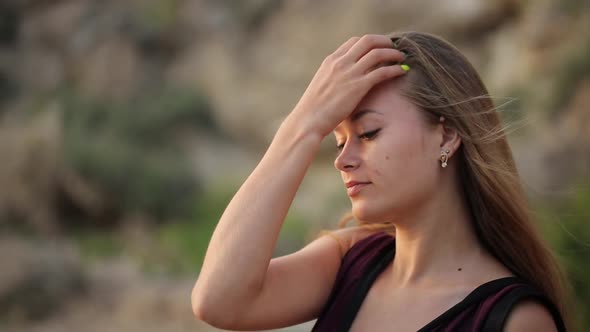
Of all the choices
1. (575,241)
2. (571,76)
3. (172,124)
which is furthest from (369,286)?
(172,124)

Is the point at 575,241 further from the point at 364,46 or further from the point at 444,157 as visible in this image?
the point at 364,46

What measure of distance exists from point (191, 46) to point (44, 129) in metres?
3.55

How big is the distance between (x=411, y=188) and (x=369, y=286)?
1.06 feet

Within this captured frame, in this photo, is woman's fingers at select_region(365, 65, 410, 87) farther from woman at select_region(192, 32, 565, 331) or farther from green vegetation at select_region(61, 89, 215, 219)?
green vegetation at select_region(61, 89, 215, 219)

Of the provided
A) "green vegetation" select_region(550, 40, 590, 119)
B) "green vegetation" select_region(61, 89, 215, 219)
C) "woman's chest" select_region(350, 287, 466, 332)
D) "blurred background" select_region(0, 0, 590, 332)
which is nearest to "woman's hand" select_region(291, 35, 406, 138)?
"woman's chest" select_region(350, 287, 466, 332)

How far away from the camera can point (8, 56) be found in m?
11.5

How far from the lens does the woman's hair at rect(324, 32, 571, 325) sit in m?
1.82

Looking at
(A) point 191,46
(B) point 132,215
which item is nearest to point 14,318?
(B) point 132,215

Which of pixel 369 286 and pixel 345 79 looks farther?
pixel 369 286

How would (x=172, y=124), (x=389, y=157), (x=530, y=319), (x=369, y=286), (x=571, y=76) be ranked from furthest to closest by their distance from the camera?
(x=172, y=124)
(x=571, y=76)
(x=369, y=286)
(x=389, y=157)
(x=530, y=319)

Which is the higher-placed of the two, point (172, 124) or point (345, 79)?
point (172, 124)

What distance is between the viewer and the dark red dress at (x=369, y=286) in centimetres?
164

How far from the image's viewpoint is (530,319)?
1.58 m

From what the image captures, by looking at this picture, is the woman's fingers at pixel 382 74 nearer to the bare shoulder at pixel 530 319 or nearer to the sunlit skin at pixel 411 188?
the sunlit skin at pixel 411 188
